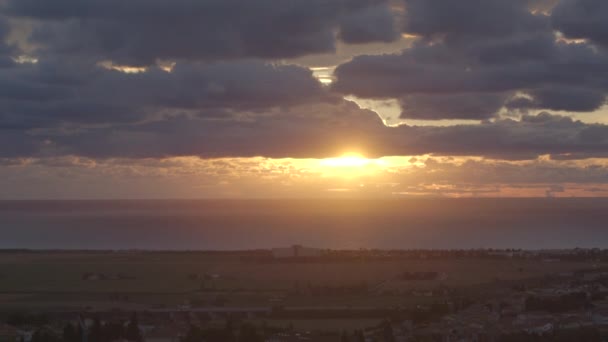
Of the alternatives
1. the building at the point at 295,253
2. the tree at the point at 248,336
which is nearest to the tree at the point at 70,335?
the tree at the point at 248,336

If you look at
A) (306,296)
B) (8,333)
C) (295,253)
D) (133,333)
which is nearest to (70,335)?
(133,333)

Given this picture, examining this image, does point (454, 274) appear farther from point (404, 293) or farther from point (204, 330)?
point (204, 330)

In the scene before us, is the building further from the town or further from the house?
the house

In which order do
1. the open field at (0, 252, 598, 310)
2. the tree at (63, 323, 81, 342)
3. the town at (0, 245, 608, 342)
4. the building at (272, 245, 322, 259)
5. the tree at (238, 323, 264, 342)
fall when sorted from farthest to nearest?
the building at (272, 245, 322, 259), the open field at (0, 252, 598, 310), the town at (0, 245, 608, 342), the tree at (63, 323, 81, 342), the tree at (238, 323, 264, 342)

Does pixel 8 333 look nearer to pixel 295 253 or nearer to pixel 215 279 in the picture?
pixel 215 279

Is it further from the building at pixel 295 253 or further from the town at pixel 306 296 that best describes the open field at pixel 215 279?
the building at pixel 295 253

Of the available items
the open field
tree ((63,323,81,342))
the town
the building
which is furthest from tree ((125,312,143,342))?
the building
